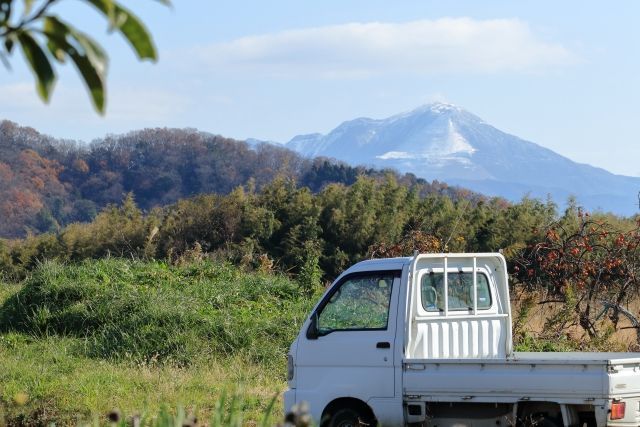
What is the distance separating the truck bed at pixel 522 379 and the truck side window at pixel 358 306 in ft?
2.33

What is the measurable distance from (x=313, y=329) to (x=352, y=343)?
48 centimetres

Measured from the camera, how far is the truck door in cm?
966

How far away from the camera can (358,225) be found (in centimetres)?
3011

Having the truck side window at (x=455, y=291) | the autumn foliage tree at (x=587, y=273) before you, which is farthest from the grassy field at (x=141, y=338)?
the autumn foliage tree at (x=587, y=273)

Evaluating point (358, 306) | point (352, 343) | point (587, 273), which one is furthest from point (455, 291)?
point (587, 273)

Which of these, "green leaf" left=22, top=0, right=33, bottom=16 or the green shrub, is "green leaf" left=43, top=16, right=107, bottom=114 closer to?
"green leaf" left=22, top=0, right=33, bottom=16

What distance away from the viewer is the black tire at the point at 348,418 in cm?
976

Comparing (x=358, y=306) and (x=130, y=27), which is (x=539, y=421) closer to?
(x=358, y=306)

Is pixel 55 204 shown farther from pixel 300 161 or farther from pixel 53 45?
pixel 53 45

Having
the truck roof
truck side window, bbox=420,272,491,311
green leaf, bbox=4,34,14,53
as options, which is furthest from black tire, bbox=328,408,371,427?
green leaf, bbox=4,34,14,53

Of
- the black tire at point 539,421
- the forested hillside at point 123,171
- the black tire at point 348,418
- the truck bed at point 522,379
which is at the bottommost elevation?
the black tire at point 348,418

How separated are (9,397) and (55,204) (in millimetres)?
62883

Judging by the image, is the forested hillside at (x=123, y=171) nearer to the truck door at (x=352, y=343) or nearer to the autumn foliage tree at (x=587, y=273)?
the autumn foliage tree at (x=587, y=273)

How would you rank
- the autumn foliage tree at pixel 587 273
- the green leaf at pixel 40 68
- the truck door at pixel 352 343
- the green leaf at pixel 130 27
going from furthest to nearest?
the autumn foliage tree at pixel 587 273 → the truck door at pixel 352 343 → the green leaf at pixel 40 68 → the green leaf at pixel 130 27
